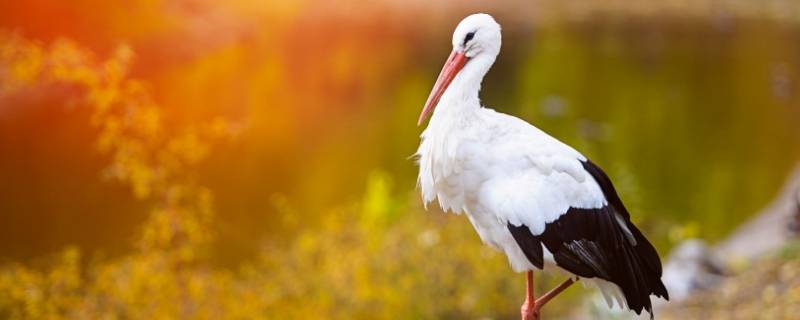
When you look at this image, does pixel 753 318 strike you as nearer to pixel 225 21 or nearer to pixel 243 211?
pixel 243 211

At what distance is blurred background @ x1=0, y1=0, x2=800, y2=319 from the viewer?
677 cm

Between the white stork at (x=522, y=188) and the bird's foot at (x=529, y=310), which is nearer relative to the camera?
the white stork at (x=522, y=188)

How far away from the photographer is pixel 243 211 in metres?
9.09

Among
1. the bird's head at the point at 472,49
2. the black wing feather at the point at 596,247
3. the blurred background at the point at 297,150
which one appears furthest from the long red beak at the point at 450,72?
the blurred background at the point at 297,150

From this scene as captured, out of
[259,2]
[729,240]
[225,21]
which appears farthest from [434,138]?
[259,2]

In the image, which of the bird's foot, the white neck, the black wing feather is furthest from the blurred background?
the white neck

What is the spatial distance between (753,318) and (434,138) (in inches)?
99.1

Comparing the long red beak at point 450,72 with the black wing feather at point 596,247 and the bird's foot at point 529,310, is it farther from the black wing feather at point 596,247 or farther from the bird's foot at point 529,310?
the bird's foot at point 529,310

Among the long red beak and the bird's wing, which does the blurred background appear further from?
the long red beak

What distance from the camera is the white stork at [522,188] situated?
3535 millimetres

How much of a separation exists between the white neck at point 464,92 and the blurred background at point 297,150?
2441 mm

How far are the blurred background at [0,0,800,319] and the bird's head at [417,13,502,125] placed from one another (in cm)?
246

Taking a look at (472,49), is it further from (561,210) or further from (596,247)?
(596,247)

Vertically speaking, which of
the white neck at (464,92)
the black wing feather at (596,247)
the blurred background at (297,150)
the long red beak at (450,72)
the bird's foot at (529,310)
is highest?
the blurred background at (297,150)
